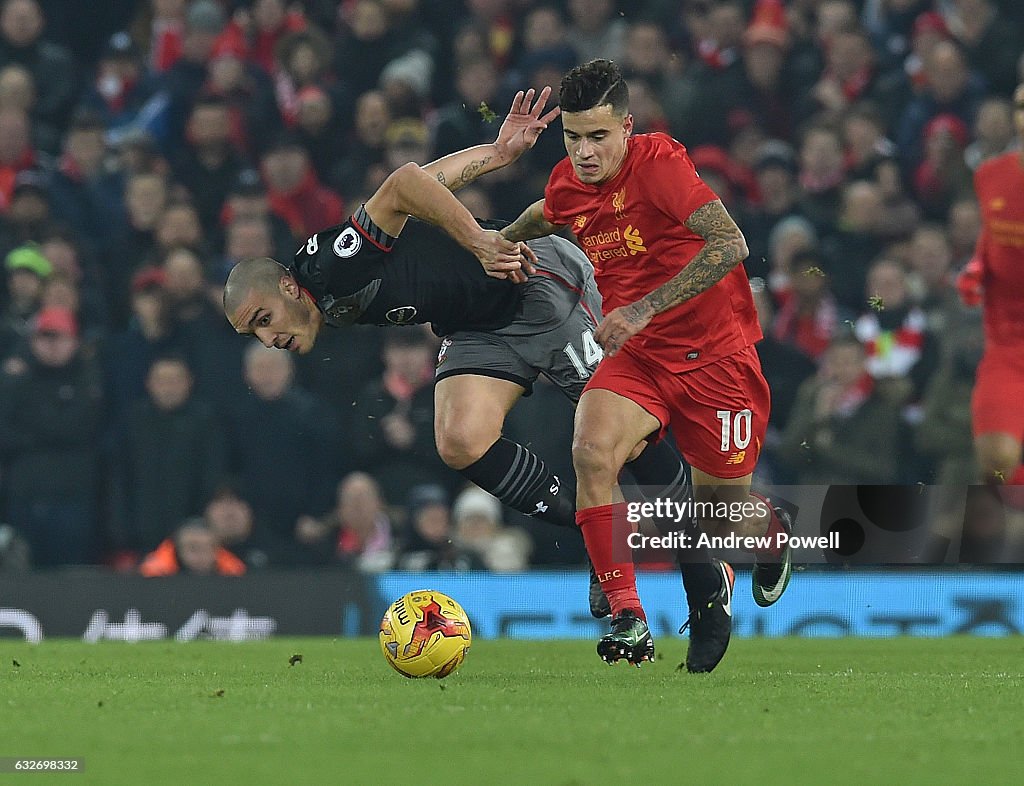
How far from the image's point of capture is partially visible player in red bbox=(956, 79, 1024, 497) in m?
8.85

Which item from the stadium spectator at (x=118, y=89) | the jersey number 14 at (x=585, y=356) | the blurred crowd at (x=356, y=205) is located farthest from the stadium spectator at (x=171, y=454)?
the jersey number 14 at (x=585, y=356)

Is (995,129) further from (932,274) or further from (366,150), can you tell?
(366,150)

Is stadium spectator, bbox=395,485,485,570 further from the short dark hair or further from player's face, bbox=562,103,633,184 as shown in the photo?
the short dark hair

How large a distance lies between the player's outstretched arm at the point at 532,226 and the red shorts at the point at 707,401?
2.15ft

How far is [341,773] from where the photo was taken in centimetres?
407

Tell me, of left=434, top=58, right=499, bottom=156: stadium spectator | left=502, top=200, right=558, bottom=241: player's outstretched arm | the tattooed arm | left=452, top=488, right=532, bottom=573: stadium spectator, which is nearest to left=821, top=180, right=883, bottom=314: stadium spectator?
left=434, top=58, right=499, bottom=156: stadium spectator

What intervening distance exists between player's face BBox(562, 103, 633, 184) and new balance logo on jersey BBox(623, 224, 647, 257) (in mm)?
233

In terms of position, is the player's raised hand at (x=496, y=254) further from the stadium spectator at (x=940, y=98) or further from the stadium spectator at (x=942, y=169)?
the stadium spectator at (x=940, y=98)

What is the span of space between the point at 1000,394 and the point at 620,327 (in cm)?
397

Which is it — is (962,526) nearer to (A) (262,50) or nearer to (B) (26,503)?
(B) (26,503)

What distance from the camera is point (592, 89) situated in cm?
652

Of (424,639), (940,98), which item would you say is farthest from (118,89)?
(424,639)

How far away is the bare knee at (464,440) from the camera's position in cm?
746

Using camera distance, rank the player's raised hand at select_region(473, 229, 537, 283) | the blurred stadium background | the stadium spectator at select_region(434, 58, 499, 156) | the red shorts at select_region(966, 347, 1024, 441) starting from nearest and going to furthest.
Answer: the player's raised hand at select_region(473, 229, 537, 283) < the red shorts at select_region(966, 347, 1024, 441) < the blurred stadium background < the stadium spectator at select_region(434, 58, 499, 156)
